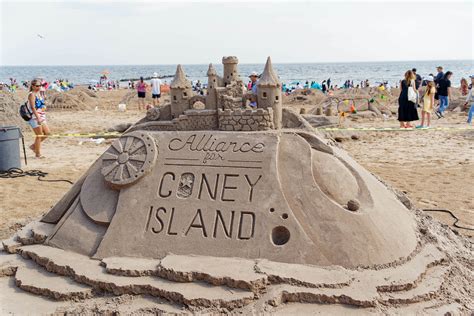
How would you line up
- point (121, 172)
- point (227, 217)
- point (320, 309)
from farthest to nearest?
point (121, 172) → point (227, 217) → point (320, 309)

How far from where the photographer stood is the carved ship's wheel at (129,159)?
15.7ft

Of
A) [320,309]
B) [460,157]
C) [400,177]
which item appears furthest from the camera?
[460,157]

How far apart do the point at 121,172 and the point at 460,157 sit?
7.61 meters

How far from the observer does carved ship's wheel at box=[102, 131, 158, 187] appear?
4.77 metres

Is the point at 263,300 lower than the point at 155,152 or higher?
lower

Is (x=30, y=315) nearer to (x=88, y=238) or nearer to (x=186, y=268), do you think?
(x=88, y=238)

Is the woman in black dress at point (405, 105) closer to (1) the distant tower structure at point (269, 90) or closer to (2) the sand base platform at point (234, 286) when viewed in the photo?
(1) the distant tower structure at point (269, 90)

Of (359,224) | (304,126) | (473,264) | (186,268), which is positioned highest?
(304,126)

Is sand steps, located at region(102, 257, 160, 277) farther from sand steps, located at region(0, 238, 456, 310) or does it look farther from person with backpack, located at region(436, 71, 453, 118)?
person with backpack, located at region(436, 71, 453, 118)

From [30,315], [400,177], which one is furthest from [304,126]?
[400,177]

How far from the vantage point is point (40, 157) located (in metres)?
10.3

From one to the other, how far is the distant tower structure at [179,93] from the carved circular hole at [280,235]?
1943mm

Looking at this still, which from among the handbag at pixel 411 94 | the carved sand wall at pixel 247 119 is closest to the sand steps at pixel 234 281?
the carved sand wall at pixel 247 119

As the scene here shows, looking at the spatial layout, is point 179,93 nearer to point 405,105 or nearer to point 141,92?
point 405,105
